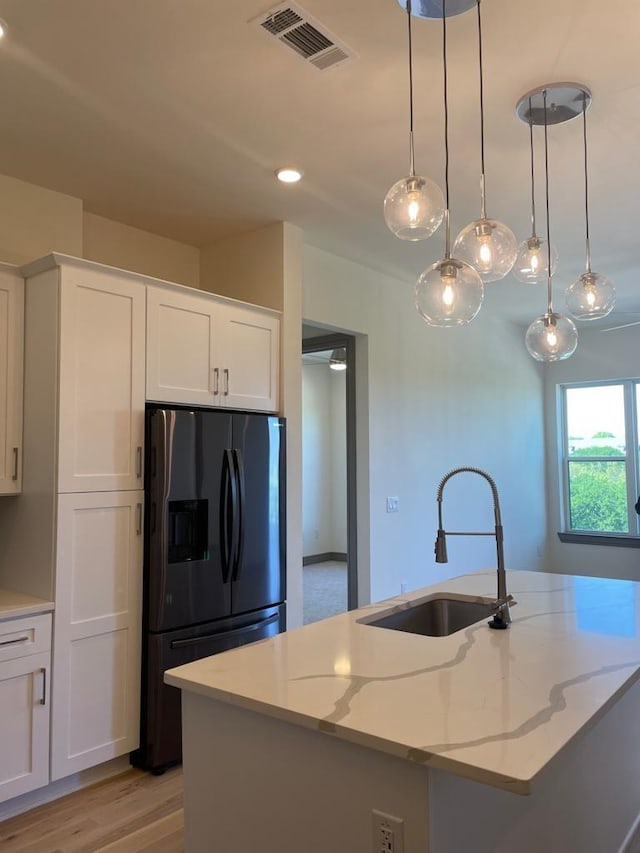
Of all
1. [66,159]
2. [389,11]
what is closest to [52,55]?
[66,159]

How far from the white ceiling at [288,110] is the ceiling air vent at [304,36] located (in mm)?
28

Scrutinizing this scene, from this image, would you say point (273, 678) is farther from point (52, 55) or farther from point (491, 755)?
point (52, 55)

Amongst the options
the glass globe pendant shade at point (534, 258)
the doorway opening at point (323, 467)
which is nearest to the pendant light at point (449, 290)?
the glass globe pendant shade at point (534, 258)

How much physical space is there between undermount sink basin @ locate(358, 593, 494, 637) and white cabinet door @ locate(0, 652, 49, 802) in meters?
1.47

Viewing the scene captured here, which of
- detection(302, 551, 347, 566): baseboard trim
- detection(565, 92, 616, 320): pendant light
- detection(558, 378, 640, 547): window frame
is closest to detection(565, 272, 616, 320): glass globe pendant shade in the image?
detection(565, 92, 616, 320): pendant light

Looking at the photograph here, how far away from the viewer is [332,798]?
138 centimetres

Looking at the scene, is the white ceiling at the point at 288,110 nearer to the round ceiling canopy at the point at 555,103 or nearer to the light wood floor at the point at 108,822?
the round ceiling canopy at the point at 555,103

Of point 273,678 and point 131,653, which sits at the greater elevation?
point 273,678

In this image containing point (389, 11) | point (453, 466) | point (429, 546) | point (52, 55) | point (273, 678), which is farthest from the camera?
point (453, 466)

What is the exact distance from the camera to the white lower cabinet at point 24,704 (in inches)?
99.7

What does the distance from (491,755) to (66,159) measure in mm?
2942

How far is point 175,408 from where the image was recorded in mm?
3250

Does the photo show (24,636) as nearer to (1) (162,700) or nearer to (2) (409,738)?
(1) (162,700)

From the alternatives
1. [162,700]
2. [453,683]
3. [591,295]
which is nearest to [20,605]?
[162,700]
